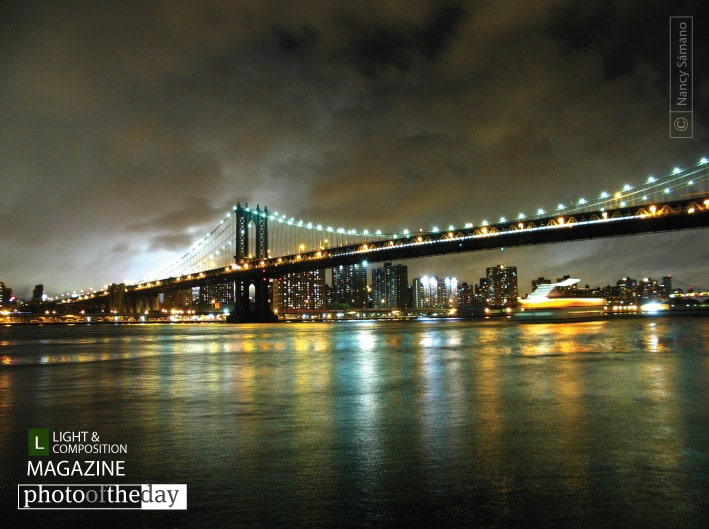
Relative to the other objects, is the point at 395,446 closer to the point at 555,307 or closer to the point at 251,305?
the point at 555,307

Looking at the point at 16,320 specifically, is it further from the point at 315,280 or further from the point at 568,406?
the point at 568,406

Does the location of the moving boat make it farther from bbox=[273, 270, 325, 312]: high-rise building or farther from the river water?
bbox=[273, 270, 325, 312]: high-rise building

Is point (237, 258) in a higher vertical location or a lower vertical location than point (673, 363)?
higher

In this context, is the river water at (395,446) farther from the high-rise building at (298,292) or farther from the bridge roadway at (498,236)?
the high-rise building at (298,292)

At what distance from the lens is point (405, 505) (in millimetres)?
4121

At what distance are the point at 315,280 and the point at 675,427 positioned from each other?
191480 millimetres

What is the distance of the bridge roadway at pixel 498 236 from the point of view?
60.3 meters

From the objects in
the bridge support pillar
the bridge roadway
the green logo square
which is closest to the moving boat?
the bridge roadway

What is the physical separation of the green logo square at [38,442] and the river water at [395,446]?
0.34 feet

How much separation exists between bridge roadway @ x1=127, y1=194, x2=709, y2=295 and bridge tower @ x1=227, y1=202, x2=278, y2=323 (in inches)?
80.3

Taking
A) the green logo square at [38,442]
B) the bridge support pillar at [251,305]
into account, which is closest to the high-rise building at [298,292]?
the bridge support pillar at [251,305]

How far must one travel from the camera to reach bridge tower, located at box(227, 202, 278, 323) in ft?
268

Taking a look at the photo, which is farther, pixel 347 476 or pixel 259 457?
pixel 259 457

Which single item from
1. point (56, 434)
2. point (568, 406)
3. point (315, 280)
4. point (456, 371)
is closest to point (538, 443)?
point (568, 406)
